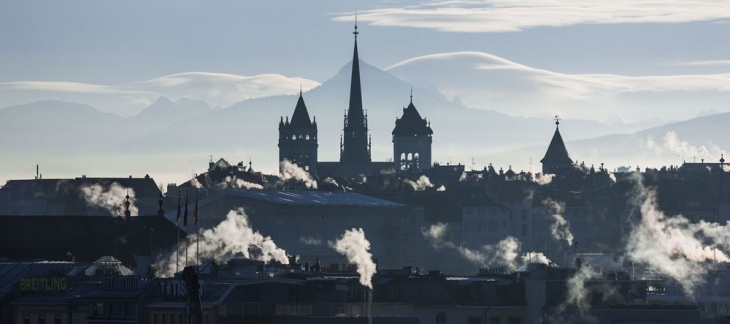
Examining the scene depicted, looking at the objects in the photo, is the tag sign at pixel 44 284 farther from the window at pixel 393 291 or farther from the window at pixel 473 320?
the window at pixel 473 320

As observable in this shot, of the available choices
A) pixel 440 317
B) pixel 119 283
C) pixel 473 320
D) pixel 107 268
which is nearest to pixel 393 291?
pixel 440 317

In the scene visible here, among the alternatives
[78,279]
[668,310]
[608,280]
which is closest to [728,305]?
[608,280]

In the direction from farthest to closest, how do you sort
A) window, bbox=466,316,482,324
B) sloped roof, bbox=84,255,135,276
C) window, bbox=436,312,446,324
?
sloped roof, bbox=84,255,135,276
window, bbox=466,316,482,324
window, bbox=436,312,446,324

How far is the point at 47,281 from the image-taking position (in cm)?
16488

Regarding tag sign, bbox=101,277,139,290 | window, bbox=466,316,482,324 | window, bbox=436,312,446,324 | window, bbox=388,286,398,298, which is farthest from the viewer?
window, bbox=388,286,398,298

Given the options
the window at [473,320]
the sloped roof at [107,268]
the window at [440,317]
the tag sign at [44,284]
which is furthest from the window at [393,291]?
the sloped roof at [107,268]

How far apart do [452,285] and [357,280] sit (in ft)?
29.3

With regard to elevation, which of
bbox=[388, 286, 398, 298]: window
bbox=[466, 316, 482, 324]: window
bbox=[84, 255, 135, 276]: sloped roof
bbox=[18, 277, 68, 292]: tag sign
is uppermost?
bbox=[84, 255, 135, 276]: sloped roof

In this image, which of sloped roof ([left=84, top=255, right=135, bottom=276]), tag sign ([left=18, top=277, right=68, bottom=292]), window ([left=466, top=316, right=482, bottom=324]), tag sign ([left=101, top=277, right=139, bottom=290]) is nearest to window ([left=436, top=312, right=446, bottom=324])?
window ([left=466, top=316, right=482, bottom=324])

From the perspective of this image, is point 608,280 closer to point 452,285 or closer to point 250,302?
point 452,285

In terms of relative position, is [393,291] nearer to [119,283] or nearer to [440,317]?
[440,317]

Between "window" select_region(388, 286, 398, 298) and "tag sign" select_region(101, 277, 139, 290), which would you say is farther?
"window" select_region(388, 286, 398, 298)

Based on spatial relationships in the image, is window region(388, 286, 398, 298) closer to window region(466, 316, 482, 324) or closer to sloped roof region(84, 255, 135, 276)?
window region(466, 316, 482, 324)

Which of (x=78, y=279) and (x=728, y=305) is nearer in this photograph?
(x=78, y=279)
